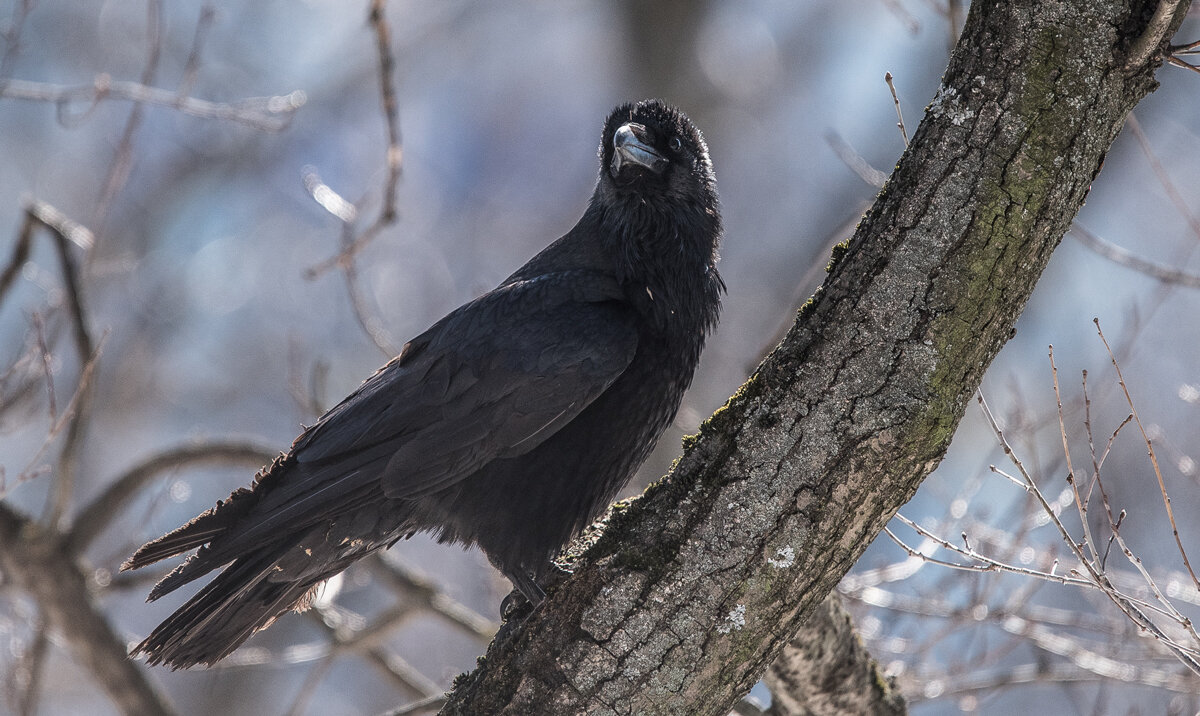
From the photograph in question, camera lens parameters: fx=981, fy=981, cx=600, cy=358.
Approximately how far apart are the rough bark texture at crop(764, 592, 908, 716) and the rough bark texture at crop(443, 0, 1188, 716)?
64 centimetres

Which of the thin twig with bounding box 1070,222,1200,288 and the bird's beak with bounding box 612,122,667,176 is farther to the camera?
the bird's beak with bounding box 612,122,667,176

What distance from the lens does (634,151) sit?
3672mm

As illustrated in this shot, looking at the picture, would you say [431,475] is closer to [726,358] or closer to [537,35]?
[726,358]

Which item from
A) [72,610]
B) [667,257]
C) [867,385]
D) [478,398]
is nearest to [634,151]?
[667,257]

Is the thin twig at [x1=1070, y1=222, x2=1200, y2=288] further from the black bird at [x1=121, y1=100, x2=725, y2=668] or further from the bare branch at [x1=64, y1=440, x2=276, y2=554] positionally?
the bare branch at [x1=64, y1=440, x2=276, y2=554]

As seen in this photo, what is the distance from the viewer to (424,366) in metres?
3.32

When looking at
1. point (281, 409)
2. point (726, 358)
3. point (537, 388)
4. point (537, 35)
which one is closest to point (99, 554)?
point (281, 409)

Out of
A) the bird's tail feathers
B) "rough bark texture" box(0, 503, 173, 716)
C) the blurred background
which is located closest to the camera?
the bird's tail feathers

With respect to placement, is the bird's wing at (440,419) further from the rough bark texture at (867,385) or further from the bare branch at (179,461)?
the bare branch at (179,461)

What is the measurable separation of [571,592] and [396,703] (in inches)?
340

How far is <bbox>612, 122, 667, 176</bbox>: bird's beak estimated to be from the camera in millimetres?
3672

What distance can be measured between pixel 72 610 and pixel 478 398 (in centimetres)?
226

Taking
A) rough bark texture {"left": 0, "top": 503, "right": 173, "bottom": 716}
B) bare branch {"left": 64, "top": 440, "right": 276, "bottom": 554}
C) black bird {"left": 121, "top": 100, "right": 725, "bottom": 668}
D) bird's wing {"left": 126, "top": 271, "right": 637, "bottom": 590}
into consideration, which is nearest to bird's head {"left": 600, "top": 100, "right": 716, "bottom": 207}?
black bird {"left": 121, "top": 100, "right": 725, "bottom": 668}

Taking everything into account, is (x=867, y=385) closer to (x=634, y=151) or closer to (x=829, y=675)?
(x=829, y=675)
